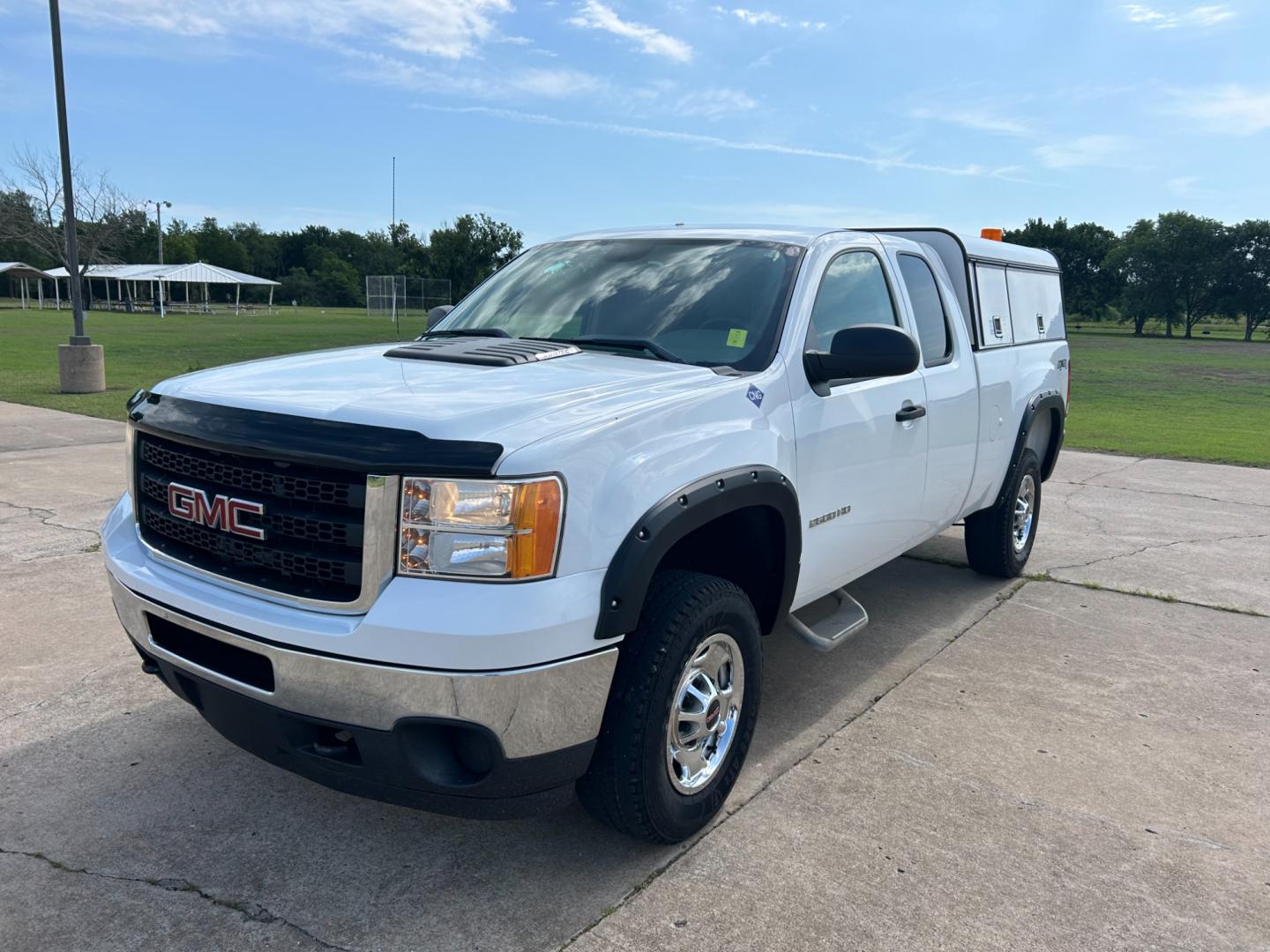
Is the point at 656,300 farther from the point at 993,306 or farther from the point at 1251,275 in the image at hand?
the point at 1251,275

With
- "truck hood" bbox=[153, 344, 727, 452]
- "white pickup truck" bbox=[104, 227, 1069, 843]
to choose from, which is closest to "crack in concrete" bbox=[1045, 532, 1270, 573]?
"white pickup truck" bbox=[104, 227, 1069, 843]

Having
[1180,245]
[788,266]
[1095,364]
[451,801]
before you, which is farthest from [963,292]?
[1180,245]

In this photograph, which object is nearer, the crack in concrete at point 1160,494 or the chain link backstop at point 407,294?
the crack in concrete at point 1160,494

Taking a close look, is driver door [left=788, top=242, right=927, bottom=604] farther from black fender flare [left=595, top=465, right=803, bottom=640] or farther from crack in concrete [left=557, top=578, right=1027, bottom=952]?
crack in concrete [left=557, top=578, right=1027, bottom=952]

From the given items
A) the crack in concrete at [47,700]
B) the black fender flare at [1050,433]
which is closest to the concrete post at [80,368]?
the crack in concrete at [47,700]

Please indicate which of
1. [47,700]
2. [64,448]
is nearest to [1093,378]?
[64,448]

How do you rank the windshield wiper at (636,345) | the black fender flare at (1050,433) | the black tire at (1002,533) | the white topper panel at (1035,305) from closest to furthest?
1. the windshield wiper at (636,345)
2. the black fender flare at (1050,433)
3. the black tire at (1002,533)
4. the white topper panel at (1035,305)

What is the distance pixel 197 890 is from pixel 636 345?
2.23 meters

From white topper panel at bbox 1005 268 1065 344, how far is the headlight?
14.4ft

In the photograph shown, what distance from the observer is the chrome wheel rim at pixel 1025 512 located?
20.6 feet

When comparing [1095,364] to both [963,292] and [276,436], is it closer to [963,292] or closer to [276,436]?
[963,292]

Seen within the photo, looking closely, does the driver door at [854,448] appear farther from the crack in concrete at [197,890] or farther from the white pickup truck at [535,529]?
the crack in concrete at [197,890]

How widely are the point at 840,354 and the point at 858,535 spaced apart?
881 millimetres

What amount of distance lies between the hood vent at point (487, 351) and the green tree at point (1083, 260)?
3188 inches
